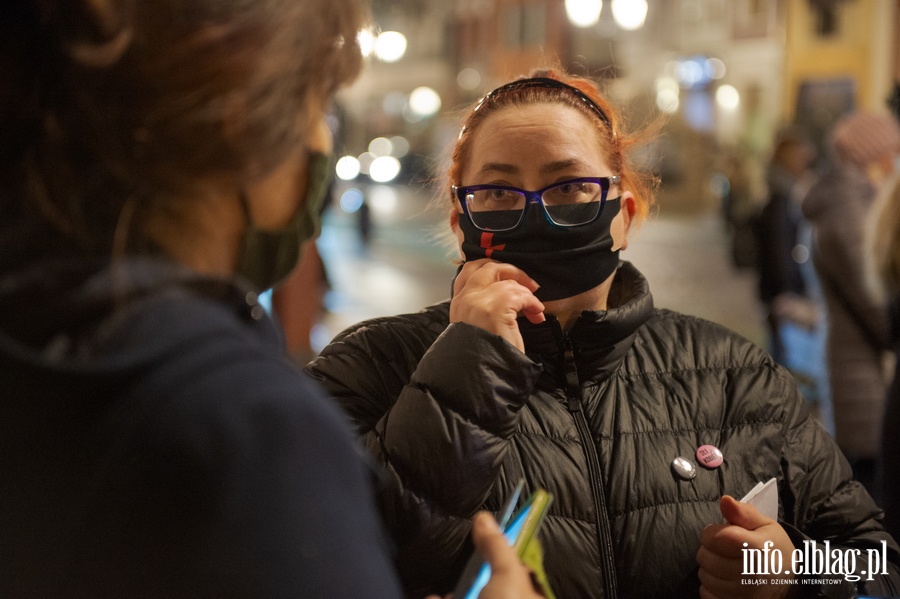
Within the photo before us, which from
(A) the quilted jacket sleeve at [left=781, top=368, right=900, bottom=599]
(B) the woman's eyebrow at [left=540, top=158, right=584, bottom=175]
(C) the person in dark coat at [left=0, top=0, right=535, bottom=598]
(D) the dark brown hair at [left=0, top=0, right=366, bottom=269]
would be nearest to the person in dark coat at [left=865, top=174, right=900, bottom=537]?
(A) the quilted jacket sleeve at [left=781, top=368, right=900, bottom=599]

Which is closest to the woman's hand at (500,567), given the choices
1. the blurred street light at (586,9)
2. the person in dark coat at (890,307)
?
the person in dark coat at (890,307)

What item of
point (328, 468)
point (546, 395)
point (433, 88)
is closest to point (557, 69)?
point (546, 395)

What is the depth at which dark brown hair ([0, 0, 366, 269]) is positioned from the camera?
985 millimetres

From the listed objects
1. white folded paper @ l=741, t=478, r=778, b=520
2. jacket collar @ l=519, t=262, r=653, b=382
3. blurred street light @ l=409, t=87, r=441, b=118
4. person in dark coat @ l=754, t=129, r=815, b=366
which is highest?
blurred street light @ l=409, t=87, r=441, b=118

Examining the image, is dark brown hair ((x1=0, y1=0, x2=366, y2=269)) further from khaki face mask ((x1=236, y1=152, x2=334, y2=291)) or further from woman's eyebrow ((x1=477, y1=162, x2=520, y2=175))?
woman's eyebrow ((x1=477, y1=162, x2=520, y2=175))

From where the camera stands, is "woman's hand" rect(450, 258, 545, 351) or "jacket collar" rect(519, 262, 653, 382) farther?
"jacket collar" rect(519, 262, 653, 382)

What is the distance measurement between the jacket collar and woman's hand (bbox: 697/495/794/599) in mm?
400

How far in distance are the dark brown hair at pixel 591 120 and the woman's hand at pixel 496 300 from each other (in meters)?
0.41

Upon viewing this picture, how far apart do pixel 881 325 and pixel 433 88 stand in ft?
157

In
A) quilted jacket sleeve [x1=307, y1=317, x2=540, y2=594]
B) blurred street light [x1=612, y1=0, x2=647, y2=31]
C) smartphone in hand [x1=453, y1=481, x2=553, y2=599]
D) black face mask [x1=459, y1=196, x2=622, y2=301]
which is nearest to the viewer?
smartphone in hand [x1=453, y1=481, x2=553, y2=599]

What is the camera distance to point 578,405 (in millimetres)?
1898

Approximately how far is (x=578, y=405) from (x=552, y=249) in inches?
13.6

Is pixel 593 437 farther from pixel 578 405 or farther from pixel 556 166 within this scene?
pixel 556 166

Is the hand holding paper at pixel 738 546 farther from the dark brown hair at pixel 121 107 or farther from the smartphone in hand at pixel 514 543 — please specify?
the dark brown hair at pixel 121 107
